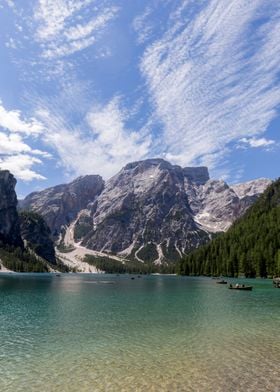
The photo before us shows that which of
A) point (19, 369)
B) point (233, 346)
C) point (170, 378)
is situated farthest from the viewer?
point (233, 346)

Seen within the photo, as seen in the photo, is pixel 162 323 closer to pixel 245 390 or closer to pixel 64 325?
pixel 64 325

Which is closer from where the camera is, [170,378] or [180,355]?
[170,378]

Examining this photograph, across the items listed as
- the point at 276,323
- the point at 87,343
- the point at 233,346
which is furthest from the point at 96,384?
the point at 276,323

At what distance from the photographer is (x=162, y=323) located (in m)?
49.7

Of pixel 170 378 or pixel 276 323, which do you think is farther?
pixel 276 323

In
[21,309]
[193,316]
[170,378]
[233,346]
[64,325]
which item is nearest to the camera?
[170,378]

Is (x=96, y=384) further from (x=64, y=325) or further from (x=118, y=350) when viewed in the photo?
(x=64, y=325)

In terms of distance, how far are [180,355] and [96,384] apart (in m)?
9.88

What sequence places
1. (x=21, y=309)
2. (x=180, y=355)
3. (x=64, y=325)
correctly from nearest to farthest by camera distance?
1. (x=180, y=355)
2. (x=64, y=325)
3. (x=21, y=309)

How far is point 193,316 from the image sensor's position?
56844 mm

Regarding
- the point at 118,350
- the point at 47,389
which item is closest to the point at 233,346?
the point at 118,350

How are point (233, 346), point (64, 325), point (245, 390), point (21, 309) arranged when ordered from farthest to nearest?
point (21, 309) → point (64, 325) → point (233, 346) → point (245, 390)

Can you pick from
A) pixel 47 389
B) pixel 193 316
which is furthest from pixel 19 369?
pixel 193 316

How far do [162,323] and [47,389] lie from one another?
92.7 ft
